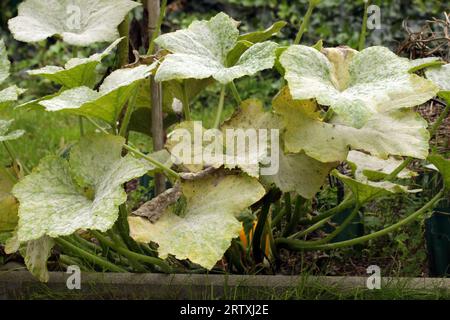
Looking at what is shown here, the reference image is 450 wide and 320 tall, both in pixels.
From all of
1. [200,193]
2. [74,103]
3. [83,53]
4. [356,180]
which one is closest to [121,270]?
[200,193]

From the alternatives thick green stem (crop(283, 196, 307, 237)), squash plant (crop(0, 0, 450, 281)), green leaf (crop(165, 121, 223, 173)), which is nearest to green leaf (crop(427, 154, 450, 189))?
squash plant (crop(0, 0, 450, 281))

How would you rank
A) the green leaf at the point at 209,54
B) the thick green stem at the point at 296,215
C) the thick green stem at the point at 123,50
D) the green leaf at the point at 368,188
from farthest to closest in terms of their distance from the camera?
the thick green stem at the point at 123,50, the thick green stem at the point at 296,215, the green leaf at the point at 368,188, the green leaf at the point at 209,54

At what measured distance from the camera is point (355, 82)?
175cm

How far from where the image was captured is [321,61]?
173cm

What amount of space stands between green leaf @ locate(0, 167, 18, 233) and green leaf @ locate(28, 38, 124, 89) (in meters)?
0.27

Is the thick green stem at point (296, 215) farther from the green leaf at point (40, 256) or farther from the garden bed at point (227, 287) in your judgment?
the green leaf at point (40, 256)

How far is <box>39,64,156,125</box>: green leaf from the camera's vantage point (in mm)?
1664

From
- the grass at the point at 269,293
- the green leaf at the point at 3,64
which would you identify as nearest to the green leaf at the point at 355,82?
the grass at the point at 269,293

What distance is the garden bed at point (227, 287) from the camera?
196 cm

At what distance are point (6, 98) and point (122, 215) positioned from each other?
1.30 ft

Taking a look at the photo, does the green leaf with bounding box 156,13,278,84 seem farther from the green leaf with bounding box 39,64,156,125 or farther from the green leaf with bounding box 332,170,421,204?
the green leaf with bounding box 332,170,421,204

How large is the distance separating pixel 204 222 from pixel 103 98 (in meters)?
0.33

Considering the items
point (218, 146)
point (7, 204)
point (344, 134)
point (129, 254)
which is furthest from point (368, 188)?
point (7, 204)

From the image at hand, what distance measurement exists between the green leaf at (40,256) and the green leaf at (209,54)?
46cm
